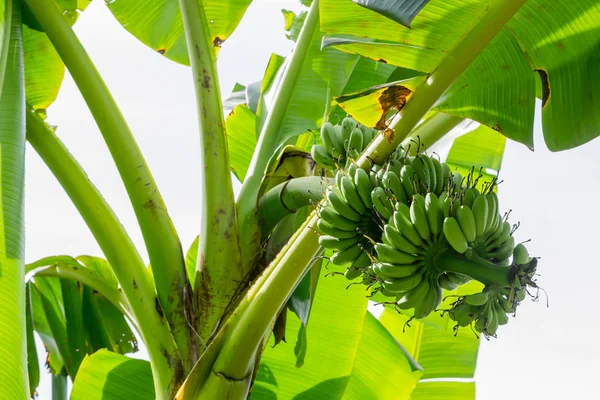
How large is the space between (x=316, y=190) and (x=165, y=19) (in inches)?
35.3

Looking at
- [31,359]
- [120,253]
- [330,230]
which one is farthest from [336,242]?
[31,359]

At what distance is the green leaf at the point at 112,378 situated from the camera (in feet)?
4.77

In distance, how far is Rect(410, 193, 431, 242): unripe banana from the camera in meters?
0.92

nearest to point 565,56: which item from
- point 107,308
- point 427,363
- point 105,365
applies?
point 427,363

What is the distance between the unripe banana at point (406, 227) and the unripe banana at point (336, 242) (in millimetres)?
117

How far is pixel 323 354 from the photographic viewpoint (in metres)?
1.55

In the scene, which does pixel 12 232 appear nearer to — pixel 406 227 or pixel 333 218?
pixel 333 218

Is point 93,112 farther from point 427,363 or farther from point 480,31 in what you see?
point 427,363

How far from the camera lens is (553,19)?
1.09 meters

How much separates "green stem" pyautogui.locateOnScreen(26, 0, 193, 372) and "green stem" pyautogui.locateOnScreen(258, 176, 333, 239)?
0.19 metres

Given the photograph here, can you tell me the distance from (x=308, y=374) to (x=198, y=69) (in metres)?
0.77

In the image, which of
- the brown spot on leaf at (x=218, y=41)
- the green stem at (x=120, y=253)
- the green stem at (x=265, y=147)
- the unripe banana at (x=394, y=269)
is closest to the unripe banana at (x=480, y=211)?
the unripe banana at (x=394, y=269)

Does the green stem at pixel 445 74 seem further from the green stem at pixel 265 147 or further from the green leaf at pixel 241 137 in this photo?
the green leaf at pixel 241 137

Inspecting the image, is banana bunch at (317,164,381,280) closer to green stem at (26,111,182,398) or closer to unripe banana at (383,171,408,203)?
unripe banana at (383,171,408,203)
